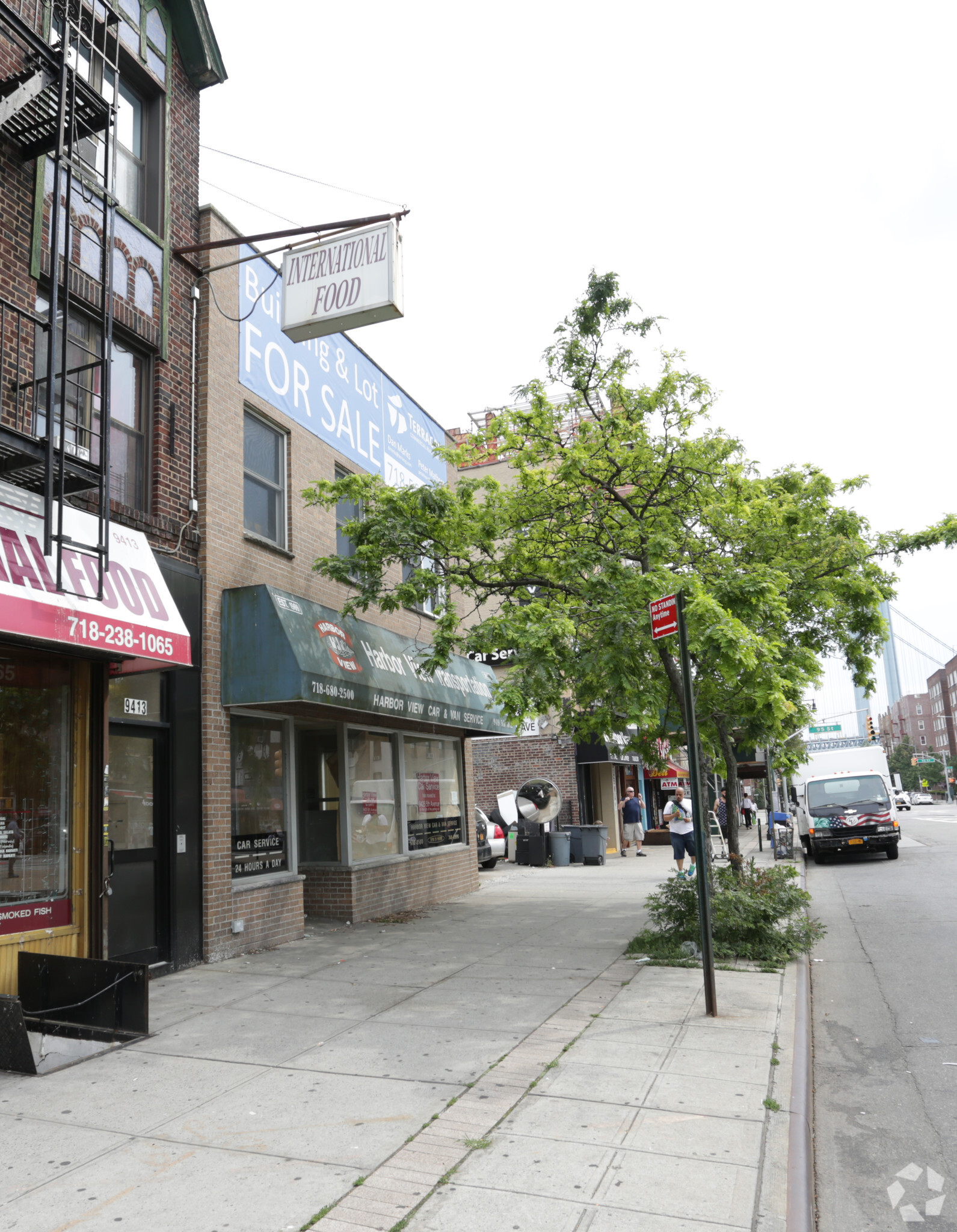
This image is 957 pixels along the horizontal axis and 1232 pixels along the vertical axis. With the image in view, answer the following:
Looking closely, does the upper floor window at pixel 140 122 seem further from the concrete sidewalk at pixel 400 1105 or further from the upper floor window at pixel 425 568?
the concrete sidewalk at pixel 400 1105

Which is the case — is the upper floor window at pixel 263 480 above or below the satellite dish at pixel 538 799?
above

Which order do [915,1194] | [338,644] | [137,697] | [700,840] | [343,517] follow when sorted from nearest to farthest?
[915,1194] → [700,840] → [137,697] → [338,644] → [343,517]

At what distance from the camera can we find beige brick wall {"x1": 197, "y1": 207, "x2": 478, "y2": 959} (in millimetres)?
9391

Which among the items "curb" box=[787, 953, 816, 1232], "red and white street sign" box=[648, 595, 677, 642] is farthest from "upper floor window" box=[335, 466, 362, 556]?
"curb" box=[787, 953, 816, 1232]

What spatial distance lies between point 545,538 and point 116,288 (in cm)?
564

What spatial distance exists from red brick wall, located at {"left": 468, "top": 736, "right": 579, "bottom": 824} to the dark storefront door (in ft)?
52.5

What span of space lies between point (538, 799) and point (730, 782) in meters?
8.34

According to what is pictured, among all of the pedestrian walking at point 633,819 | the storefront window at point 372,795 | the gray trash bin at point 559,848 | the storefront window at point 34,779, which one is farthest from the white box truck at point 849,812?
the storefront window at point 34,779

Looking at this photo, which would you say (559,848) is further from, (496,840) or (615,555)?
(615,555)

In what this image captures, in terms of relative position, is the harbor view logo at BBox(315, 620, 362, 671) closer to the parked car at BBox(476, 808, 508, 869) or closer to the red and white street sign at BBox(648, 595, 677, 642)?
the red and white street sign at BBox(648, 595, 677, 642)

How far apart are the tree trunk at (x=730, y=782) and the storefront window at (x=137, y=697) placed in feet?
22.1

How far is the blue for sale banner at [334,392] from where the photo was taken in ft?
36.3

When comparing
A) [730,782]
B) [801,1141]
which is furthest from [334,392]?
[801,1141]

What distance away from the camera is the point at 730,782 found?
43.0 ft
